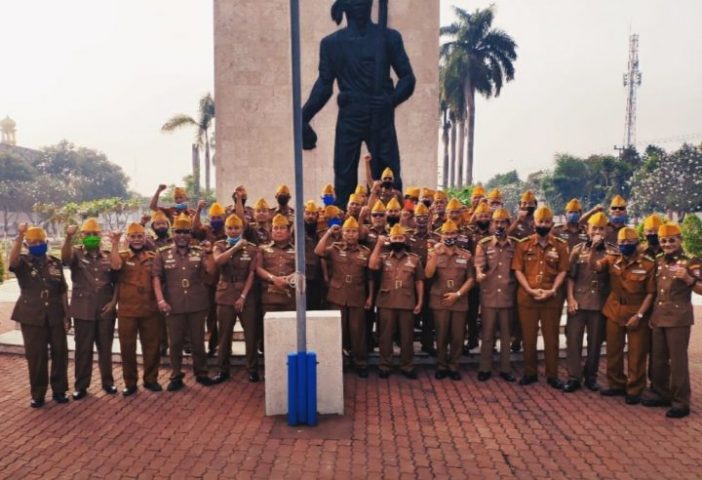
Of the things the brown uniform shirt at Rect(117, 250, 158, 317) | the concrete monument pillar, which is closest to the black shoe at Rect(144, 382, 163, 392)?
the brown uniform shirt at Rect(117, 250, 158, 317)

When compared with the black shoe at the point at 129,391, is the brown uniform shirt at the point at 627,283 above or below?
above

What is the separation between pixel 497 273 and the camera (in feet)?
19.2

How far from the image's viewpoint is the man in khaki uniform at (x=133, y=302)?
5512 millimetres

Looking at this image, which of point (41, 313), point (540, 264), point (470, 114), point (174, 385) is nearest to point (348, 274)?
point (540, 264)

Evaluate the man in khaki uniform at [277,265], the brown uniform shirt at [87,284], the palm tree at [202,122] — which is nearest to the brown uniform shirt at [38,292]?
the brown uniform shirt at [87,284]

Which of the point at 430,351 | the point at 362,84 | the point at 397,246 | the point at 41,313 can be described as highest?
the point at 362,84

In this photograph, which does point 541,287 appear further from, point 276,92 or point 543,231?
point 276,92

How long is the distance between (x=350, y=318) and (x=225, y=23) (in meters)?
9.45

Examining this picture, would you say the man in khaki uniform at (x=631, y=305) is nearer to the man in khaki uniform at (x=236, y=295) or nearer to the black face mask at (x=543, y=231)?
the black face mask at (x=543, y=231)

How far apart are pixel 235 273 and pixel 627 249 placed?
3.97 metres

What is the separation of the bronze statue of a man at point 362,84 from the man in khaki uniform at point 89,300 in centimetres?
348

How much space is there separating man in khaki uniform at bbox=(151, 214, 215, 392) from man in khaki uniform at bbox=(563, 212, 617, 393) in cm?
379

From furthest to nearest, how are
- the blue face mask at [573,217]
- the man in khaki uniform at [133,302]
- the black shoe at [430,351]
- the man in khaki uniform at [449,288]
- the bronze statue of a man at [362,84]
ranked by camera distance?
the bronze statue of a man at [362,84] < the black shoe at [430,351] < the blue face mask at [573,217] < the man in khaki uniform at [449,288] < the man in khaki uniform at [133,302]

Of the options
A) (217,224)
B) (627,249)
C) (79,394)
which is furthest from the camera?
(217,224)
